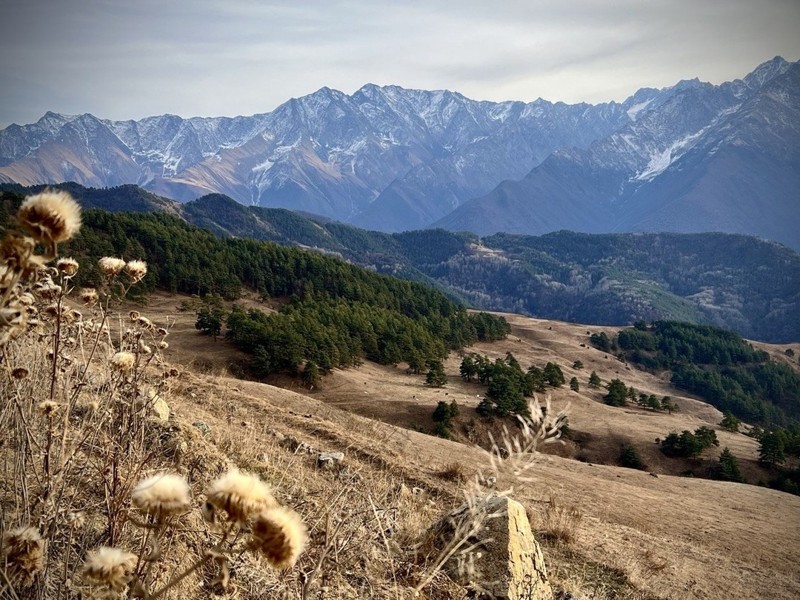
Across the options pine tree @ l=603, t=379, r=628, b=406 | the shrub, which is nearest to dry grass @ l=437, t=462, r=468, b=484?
the shrub

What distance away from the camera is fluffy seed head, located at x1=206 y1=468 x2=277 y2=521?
1.13 metres

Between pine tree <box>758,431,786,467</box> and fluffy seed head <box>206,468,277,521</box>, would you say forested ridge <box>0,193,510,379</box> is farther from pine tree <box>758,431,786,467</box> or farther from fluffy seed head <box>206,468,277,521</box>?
fluffy seed head <box>206,468,277,521</box>

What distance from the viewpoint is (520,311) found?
186750 mm

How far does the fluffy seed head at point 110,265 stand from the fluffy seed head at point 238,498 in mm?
1639

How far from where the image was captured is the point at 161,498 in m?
1.17

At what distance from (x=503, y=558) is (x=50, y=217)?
454 cm

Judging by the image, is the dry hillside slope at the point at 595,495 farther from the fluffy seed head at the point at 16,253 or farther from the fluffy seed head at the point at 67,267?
the fluffy seed head at the point at 67,267

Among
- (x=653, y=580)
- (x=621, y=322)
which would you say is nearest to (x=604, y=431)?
(x=653, y=580)

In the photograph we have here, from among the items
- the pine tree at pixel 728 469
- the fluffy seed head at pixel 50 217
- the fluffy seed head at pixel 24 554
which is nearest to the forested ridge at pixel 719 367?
the pine tree at pixel 728 469

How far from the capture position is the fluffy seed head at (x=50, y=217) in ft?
3.74

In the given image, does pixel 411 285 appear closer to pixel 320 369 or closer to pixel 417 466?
pixel 320 369

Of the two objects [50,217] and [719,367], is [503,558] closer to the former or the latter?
[50,217]

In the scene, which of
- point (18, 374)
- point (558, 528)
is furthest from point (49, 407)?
point (558, 528)

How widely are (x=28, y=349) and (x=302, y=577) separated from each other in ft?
10.7
